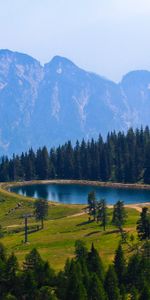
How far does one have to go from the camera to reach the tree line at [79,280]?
7006 centimetres

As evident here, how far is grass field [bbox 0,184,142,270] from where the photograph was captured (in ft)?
343

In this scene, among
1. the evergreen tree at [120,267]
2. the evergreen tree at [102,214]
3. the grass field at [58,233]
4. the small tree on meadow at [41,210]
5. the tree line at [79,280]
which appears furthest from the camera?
the small tree on meadow at [41,210]

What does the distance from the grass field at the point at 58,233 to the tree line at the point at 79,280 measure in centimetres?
1431

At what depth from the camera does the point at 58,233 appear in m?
129

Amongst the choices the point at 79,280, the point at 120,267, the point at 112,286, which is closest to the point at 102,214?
the point at 120,267

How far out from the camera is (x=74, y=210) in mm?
165875

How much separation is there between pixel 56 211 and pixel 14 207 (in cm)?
1773

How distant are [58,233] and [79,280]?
5824 cm

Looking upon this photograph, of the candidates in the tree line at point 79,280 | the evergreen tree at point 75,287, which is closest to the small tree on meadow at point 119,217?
the tree line at point 79,280

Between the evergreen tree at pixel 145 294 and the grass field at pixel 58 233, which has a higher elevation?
the grass field at pixel 58 233

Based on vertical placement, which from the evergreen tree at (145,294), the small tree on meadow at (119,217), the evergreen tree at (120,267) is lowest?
the evergreen tree at (145,294)

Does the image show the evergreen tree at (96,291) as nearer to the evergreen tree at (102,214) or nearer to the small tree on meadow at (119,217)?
the small tree on meadow at (119,217)

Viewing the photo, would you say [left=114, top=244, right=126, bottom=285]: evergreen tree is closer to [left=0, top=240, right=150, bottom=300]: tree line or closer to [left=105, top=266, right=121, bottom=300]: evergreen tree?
[left=0, top=240, right=150, bottom=300]: tree line

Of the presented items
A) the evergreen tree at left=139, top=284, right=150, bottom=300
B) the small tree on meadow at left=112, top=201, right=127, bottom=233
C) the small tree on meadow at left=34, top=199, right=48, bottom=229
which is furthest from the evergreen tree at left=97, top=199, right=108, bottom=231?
the evergreen tree at left=139, top=284, right=150, bottom=300
